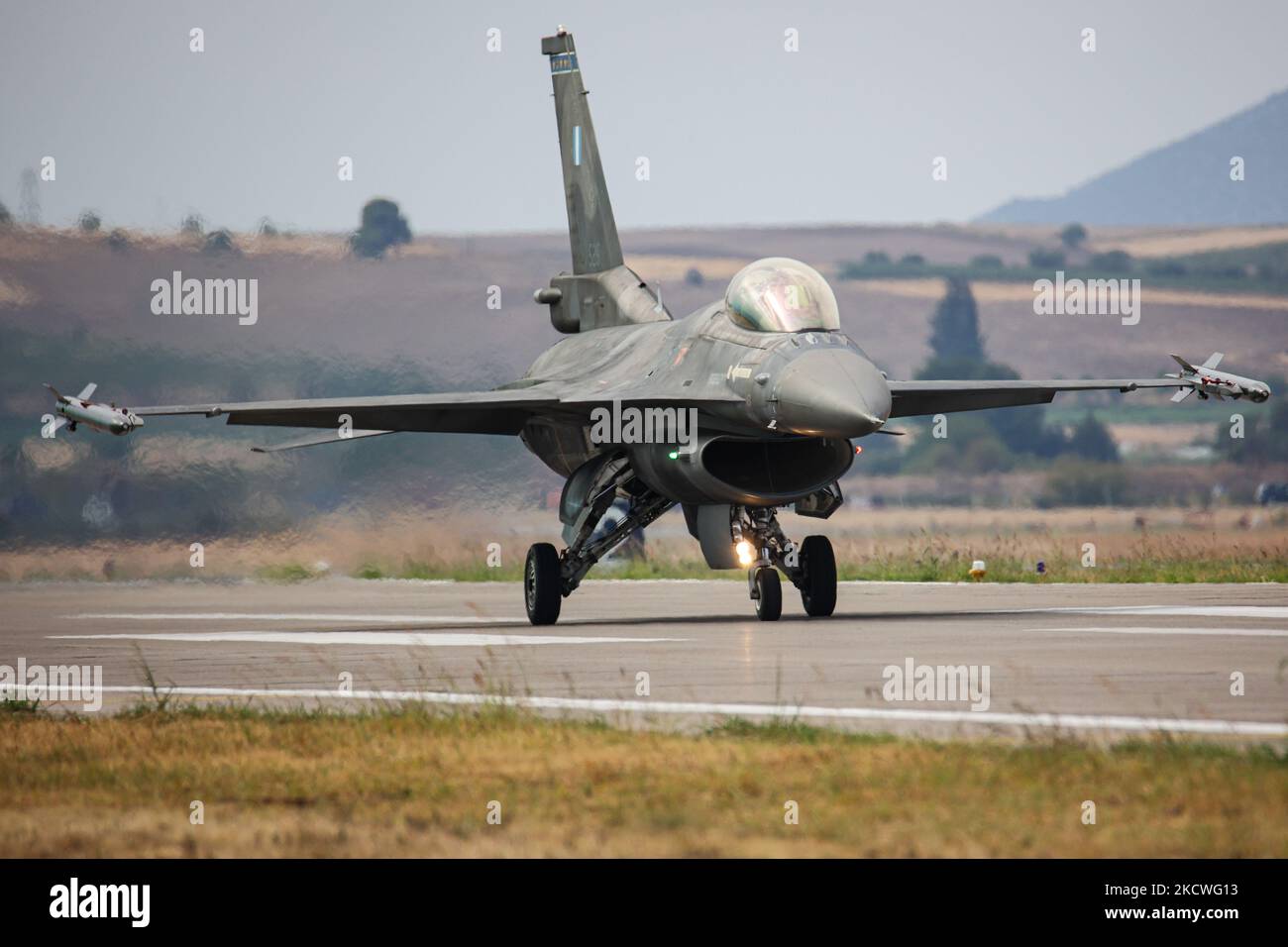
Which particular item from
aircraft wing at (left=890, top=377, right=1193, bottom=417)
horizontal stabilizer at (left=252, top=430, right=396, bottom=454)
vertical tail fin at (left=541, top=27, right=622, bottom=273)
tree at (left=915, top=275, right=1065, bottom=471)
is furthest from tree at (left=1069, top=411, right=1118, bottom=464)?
horizontal stabilizer at (left=252, top=430, right=396, bottom=454)

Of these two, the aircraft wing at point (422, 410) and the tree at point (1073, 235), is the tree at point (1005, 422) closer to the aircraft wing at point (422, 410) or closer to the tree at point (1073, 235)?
the tree at point (1073, 235)

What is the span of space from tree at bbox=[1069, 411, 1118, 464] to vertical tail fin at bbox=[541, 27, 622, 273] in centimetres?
3695

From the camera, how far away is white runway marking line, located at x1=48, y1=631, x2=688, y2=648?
783 inches

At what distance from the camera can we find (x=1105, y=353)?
9300 centimetres

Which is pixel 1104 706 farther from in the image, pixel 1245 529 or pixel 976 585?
pixel 1245 529

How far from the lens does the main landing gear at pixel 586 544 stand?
22891mm

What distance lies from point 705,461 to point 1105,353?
7459 centimetres

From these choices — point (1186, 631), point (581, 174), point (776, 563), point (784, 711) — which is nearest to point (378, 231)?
point (581, 174)

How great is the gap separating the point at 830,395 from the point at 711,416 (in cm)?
225

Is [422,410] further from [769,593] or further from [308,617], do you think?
[769,593]

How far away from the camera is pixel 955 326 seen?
3656 inches

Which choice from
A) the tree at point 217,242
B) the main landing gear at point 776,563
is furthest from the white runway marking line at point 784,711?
the tree at point 217,242

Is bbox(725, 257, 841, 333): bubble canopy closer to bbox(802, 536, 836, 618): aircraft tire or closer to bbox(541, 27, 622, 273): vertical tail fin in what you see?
bbox(802, 536, 836, 618): aircraft tire

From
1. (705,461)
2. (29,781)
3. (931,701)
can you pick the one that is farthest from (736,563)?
(29,781)
